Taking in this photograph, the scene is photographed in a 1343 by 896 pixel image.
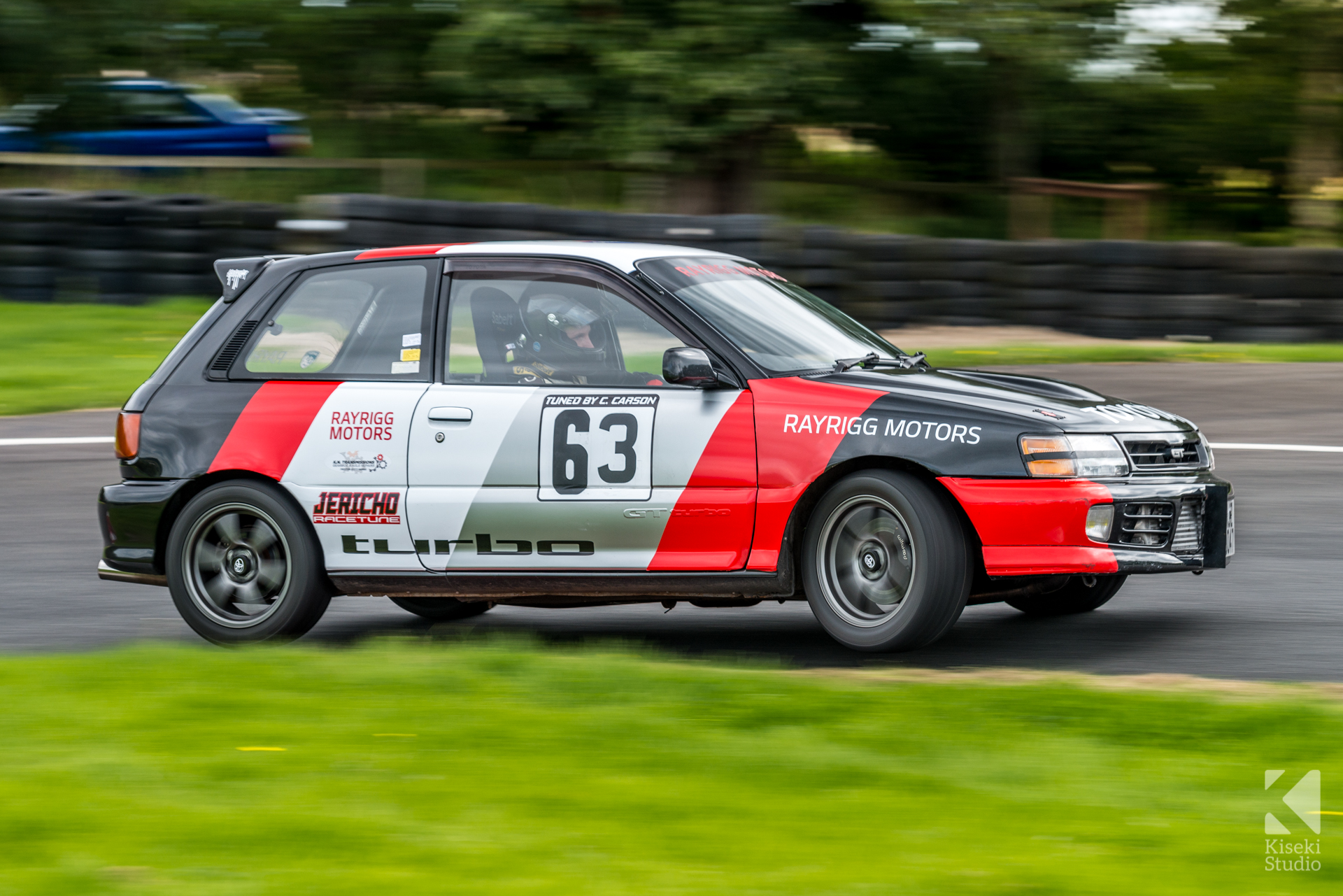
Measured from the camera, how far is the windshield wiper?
6777 mm

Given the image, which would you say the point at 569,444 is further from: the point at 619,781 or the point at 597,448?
the point at 619,781

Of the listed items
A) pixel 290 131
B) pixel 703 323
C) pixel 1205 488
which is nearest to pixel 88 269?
pixel 290 131

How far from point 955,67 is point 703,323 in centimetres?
1781

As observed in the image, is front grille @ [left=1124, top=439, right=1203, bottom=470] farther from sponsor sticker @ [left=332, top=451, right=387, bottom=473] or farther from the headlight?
sponsor sticker @ [left=332, top=451, right=387, bottom=473]

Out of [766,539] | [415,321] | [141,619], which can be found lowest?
[141,619]

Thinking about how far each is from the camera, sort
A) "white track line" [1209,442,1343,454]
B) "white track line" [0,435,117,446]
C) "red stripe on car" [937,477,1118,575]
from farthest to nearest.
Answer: "white track line" [0,435,117,446]
"white track line" [1209,442,1343,454]
"red stripe on car" [937,477,1118,575]

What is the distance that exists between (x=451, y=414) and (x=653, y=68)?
14537mm

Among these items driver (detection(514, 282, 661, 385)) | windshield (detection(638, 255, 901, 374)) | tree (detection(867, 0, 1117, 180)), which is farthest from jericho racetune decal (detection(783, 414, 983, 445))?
tree (detection(867, 0, 1117, 180))

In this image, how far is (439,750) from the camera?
4926 millimetres

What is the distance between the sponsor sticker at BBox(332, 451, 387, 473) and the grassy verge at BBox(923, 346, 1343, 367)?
909cm

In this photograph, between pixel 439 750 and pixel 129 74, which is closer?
pixel 439 750

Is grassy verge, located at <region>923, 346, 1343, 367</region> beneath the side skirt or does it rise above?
above

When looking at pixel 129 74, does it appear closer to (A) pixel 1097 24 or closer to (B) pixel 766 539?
(A) pixel 1097 24

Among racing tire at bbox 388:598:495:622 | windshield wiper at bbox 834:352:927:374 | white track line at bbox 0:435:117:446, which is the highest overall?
windshield wiper at bbox 834:352:927:374
